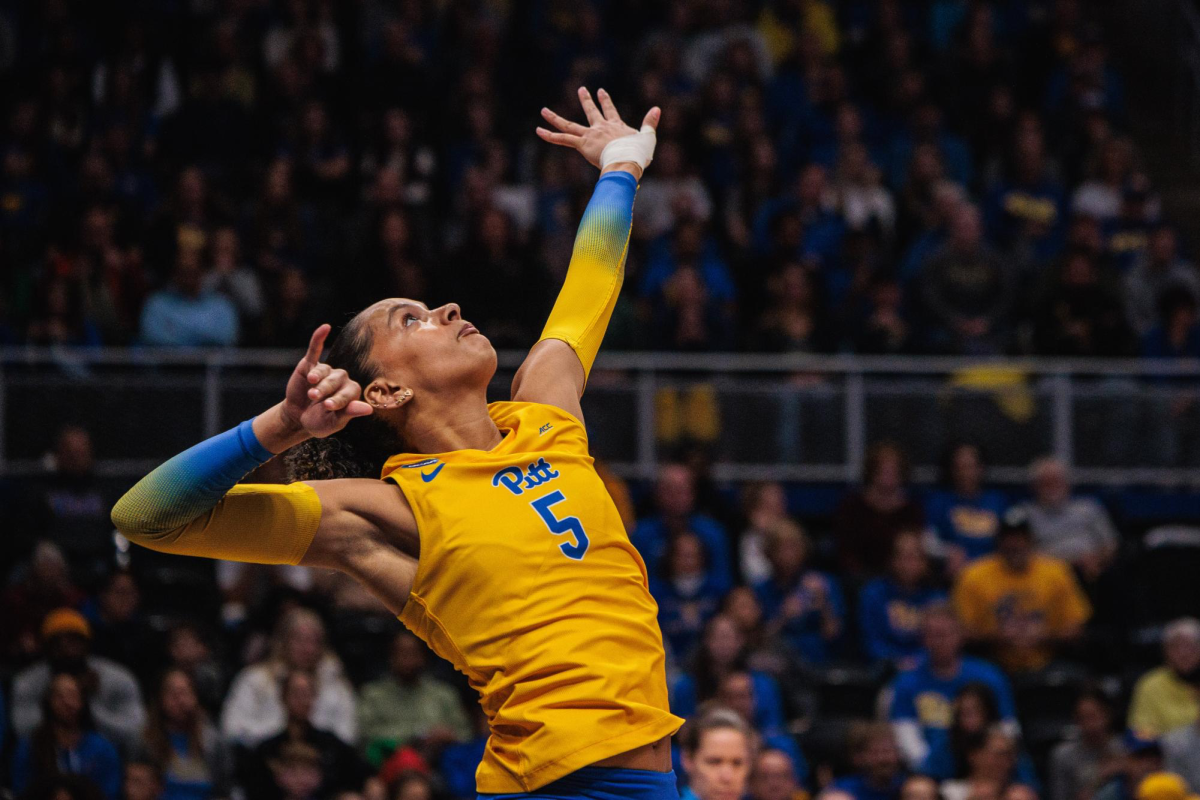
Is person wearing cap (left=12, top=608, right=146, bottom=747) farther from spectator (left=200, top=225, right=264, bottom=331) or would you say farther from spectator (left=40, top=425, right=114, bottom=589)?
spectator (left=200, top=225, right=264, bottom=331)

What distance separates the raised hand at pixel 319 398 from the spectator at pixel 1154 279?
9880mm

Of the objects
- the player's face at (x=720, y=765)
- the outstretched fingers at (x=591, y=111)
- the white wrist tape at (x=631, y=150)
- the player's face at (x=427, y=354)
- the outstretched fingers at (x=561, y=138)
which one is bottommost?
the player's face at (x=720, y=765)

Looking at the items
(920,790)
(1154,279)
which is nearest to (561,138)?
(920,790)

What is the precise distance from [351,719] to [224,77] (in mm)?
6145

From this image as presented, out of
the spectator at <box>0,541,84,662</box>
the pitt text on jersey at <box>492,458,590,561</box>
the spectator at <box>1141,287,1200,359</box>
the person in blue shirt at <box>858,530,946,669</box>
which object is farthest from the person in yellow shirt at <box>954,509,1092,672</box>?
the pitt text on jersey at <box>492,458,590,561</box>

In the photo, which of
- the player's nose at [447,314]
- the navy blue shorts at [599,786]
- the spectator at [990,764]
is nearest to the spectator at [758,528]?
the spectator at [990,764]

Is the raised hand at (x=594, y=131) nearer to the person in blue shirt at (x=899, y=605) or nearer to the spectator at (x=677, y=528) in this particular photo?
the spectator at (x=677, y=528)

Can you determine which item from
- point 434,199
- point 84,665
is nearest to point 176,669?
point 84,665

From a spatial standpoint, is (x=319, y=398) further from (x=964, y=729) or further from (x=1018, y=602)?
(x=1018, y=602)

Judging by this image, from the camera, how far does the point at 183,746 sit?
831 cm

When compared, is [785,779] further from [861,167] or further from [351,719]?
[861,167]

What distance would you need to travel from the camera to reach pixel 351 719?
29.1ft

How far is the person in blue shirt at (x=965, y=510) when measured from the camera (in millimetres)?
10633

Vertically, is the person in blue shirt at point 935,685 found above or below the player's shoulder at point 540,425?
below
